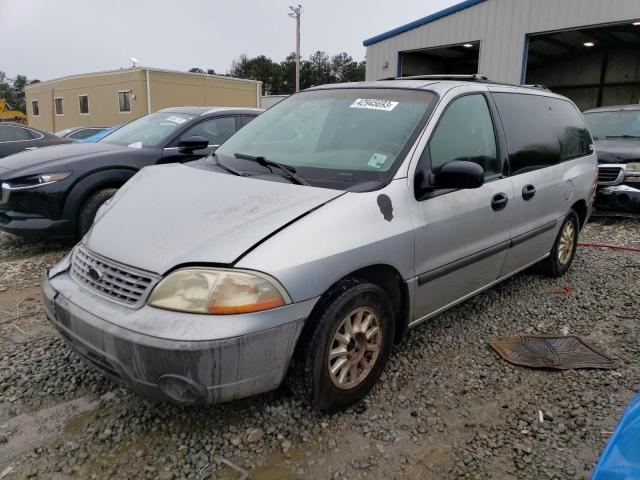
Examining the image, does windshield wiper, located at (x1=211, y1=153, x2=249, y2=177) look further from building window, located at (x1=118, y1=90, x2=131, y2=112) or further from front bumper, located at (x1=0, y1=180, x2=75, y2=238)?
building window, located at (x1=118, y1=90, x2=131, y2=112)

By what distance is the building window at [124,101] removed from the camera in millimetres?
25720

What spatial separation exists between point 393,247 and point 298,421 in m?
1.03

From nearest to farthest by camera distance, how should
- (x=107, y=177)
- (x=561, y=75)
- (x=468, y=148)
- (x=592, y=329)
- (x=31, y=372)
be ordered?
(x=31, y=372)
(x=468, y=148)
(x=592, y=329)
(x=107, y=177)
(x=561, y=75)

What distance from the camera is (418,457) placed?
231 cm

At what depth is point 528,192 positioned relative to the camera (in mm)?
3695

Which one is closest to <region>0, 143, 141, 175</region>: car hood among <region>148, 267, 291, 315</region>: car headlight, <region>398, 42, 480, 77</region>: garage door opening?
<region>148, 267, 291, 315</region>: car headlight

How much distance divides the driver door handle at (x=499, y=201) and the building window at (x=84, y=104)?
30.6 metres

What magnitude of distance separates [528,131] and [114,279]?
3.23 meters

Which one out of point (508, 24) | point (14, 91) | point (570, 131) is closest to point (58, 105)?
point (508, 24)

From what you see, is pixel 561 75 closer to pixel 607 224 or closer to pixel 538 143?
pixel 607 224

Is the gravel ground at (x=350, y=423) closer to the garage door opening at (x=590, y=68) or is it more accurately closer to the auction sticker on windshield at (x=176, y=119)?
the auction sticker on windshield at (x=176, y=119)

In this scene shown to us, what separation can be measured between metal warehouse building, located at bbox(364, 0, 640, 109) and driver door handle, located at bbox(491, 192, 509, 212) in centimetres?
1164

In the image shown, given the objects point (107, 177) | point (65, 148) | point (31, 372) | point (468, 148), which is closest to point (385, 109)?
point (468, 148)

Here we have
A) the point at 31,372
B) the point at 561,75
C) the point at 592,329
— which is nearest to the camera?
the point at 31,372
